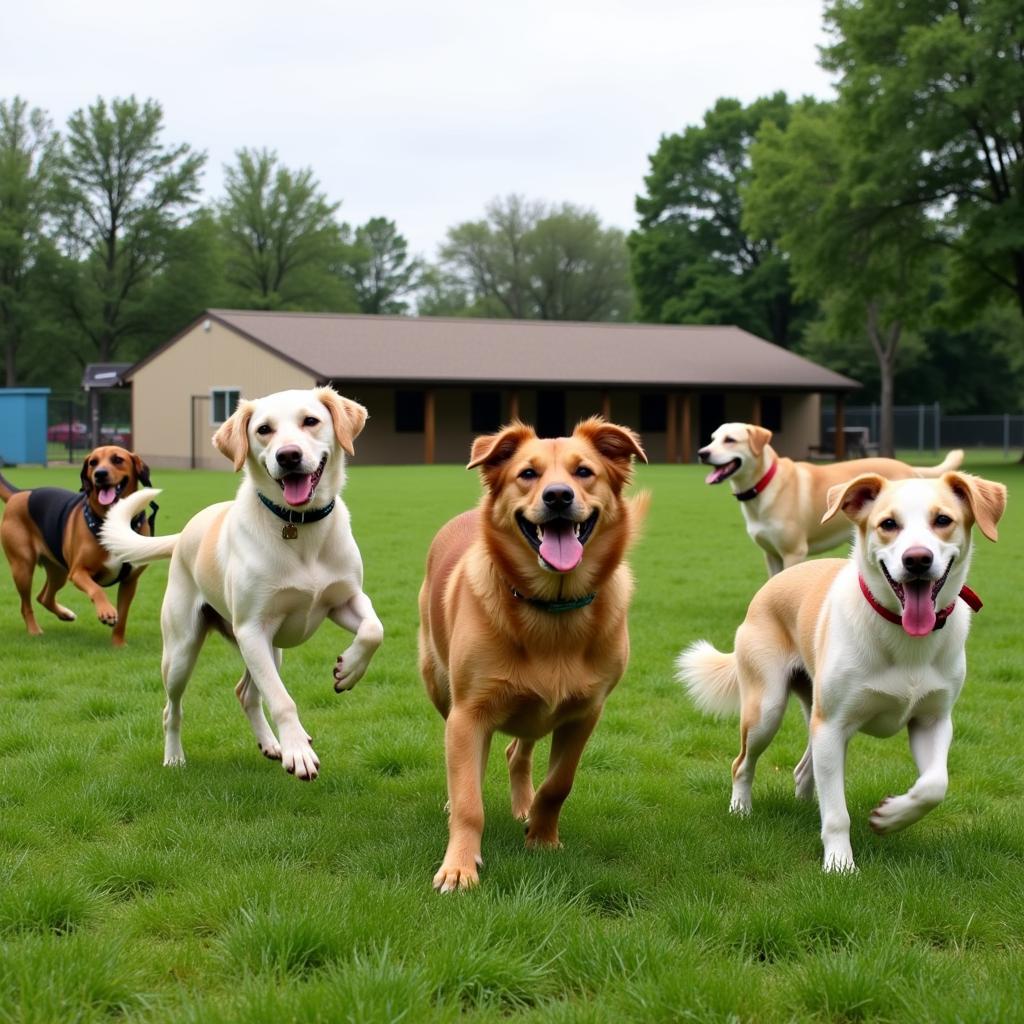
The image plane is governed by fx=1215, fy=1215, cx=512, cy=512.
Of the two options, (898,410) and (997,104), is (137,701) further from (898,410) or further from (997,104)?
(898,410)

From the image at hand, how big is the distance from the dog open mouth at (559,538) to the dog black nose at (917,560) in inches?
46.7

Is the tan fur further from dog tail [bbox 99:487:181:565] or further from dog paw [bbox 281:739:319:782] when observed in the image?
dog paw [bbox 281:739:319:782]

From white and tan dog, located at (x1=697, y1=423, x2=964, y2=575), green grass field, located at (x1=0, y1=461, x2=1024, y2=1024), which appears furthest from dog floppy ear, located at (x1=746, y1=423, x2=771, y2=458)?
green grass field, located at (x1=0, y1=461, x2=1024, y2=1024)

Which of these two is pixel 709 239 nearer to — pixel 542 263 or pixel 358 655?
pixel 542 263

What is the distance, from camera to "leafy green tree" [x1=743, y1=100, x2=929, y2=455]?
43.0m

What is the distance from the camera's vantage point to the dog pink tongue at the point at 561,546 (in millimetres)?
4613

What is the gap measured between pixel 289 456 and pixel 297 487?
0.54 ft

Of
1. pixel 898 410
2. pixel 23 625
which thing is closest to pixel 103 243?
pixel 898 410

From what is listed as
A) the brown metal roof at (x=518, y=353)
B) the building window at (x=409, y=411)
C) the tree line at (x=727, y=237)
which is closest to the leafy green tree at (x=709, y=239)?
the tree line at (x=727, y=237)

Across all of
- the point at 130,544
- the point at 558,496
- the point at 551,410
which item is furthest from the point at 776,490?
the point at 551,410

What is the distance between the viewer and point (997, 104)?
39281mm

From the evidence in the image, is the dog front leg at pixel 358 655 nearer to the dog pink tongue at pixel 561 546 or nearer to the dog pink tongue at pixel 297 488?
the dog pink tongue at pixel 297 488

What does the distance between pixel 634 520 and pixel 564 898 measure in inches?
60.7

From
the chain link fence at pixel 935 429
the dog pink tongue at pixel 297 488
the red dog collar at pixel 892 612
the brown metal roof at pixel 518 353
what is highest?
the brown metal roof at pixel 518 353
